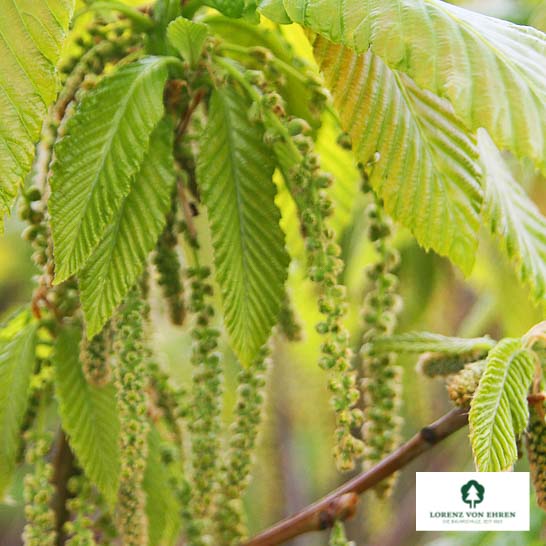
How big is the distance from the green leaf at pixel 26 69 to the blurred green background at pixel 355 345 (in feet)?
1.17

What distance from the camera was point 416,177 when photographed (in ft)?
2.52

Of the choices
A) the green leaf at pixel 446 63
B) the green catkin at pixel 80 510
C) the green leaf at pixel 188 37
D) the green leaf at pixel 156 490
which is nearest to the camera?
the green leaf at pixel 446 63

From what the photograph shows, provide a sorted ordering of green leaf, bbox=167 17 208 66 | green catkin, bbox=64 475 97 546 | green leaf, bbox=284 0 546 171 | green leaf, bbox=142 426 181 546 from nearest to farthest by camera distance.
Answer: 1. green leaf, bbox=284 0 546 171
2. green leaf, bbox=167 17 208 66
3. green catkin, bbox=64 475 97 546
4. green leaf, bbox=142 426 181 546

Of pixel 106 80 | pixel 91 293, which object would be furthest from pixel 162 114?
pixel 91 293

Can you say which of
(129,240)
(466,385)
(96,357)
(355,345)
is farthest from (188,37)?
(355,345)

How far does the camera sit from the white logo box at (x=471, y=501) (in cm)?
82

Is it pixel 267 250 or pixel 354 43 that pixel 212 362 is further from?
pixel 354 43

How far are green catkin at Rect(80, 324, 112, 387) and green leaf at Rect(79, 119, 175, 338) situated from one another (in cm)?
9

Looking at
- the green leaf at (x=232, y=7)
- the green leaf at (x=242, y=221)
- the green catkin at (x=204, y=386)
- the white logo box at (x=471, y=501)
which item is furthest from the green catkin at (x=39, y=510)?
the green leaf at (x=232, y=7)

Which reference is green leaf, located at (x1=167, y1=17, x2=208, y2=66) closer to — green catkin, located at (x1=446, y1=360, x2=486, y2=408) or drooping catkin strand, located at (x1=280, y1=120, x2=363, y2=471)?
drooping catkin strand, located at (x1=280, y1=120, x2=363, y2=471)

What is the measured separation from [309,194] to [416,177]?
100mm

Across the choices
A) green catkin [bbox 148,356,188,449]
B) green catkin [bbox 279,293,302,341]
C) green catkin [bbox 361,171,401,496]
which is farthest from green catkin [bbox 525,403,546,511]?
green catkin [bbox 148,356,188,449]

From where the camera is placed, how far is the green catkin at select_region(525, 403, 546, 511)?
31.2 inches

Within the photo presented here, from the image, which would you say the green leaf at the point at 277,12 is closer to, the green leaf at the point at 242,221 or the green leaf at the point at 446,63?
the green leaf at the point at 446,63
